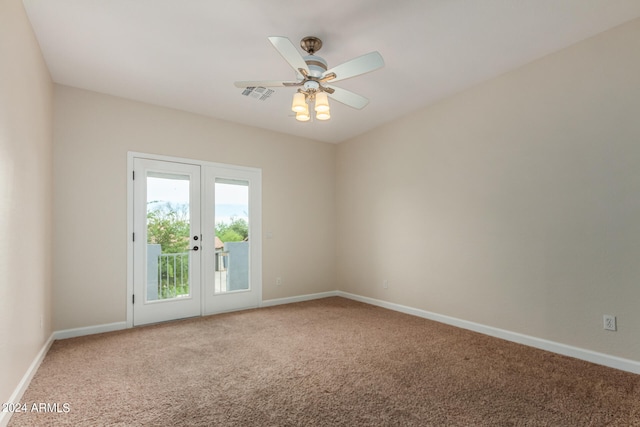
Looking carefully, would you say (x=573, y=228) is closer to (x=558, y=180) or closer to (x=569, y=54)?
(x=558, y=180)

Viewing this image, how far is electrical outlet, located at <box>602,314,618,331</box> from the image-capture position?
2.69 metres

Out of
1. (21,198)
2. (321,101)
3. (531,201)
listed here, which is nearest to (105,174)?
(21,198)

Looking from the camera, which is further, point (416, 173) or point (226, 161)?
point (226, 161)

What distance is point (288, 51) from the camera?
88.8 inches

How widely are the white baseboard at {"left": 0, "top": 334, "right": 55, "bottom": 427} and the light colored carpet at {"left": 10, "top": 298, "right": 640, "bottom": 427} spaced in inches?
2.1

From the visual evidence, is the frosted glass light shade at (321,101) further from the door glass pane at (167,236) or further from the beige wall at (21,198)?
the door glass pane at (167,236)

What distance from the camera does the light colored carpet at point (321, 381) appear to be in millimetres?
2018

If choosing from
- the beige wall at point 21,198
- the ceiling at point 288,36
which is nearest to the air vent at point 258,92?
the ceiling at point 288,36

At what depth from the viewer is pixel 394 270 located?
185 inches

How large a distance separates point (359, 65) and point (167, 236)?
3.22 metres

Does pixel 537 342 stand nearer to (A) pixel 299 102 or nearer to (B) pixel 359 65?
(B) pixel 359 65

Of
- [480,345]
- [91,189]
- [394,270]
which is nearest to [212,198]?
[91,189]

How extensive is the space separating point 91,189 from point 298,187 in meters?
2.84

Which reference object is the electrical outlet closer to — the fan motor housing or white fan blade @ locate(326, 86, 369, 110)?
white fan blade @ locate(326, 86, 369, 110)
